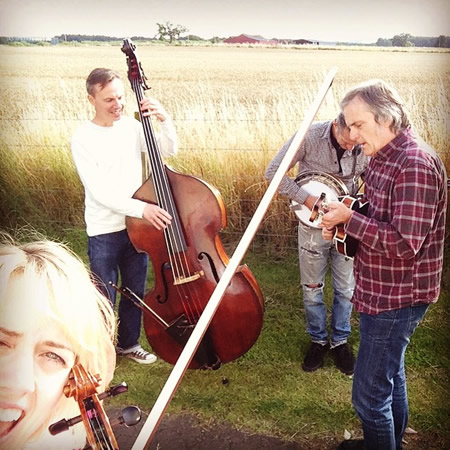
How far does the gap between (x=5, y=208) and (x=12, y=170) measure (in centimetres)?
13

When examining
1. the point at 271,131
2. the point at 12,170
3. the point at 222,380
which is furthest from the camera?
the point at 222,380

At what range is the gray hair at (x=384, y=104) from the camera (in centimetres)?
160

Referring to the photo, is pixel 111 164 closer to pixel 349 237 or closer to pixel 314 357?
pixel 349 237

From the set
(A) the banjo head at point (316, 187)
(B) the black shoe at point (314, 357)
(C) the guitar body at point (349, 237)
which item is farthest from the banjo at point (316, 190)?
(B) the black shoe at point (314, 357)

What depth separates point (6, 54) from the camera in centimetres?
168

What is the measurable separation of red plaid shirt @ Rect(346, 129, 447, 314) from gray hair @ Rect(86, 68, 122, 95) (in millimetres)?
871

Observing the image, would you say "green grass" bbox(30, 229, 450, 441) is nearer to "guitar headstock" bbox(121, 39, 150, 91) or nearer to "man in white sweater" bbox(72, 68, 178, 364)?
"man in white sweater" bbox(72, 68, 178, 364)

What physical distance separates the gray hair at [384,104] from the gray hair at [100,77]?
79 centimetres

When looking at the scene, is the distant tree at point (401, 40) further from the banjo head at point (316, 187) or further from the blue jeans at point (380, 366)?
the blue jeans at point (380, 366)

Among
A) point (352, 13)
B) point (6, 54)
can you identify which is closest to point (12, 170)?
point (6, 54)

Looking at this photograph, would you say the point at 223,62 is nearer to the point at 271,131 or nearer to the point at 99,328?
the point at 271,131

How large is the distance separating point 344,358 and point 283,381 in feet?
0.97

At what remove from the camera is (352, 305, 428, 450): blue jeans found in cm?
170

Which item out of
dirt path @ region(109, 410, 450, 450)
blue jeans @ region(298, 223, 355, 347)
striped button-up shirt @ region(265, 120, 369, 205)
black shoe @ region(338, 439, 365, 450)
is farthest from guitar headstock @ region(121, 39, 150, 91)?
black shoe @ region(338, 439, 365, 450)
